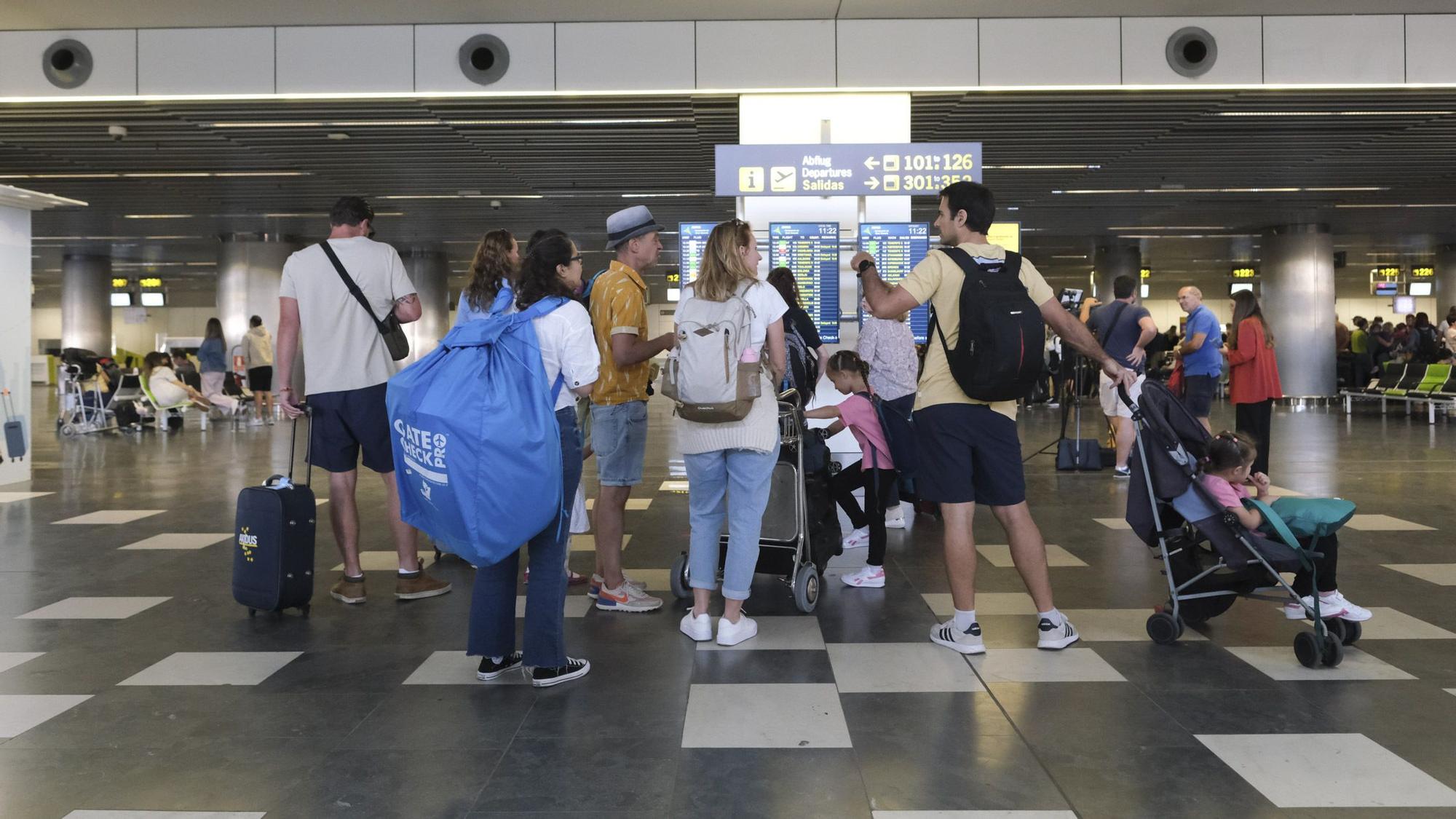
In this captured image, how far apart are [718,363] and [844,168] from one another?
12.8 ft

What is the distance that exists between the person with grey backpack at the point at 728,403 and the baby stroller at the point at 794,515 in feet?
2.12

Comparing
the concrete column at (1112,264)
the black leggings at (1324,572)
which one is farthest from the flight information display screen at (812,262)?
the concrete column at (1112,264)

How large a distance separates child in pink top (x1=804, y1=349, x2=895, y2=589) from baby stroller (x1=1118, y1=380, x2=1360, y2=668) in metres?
1.33

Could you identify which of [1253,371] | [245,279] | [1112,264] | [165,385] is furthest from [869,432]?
[1112,264]

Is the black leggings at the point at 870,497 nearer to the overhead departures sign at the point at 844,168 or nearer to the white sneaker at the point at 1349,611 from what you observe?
the white sneaker at the point at 1349,611

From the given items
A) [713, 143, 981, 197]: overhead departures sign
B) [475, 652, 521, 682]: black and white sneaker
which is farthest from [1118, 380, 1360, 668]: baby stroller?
[713, 143, 981, 197]: overhead departures sign

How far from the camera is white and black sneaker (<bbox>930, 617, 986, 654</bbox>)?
3877mm

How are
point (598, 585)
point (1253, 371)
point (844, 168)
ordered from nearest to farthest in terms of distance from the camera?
point (598, 585) < point (844, 168) < point (1253, 371)

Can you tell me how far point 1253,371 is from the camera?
7.58 metres

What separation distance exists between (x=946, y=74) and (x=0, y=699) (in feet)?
27.1

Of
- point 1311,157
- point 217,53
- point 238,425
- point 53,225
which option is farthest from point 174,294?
point 1311,157

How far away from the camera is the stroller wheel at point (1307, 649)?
11.8ft

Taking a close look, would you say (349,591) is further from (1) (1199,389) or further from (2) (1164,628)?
(1) (1199,389)

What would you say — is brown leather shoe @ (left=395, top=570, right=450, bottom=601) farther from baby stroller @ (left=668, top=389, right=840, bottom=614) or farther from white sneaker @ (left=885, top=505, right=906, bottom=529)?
white sneaker @ (left=885, top=505, right=906, bottom=529)
